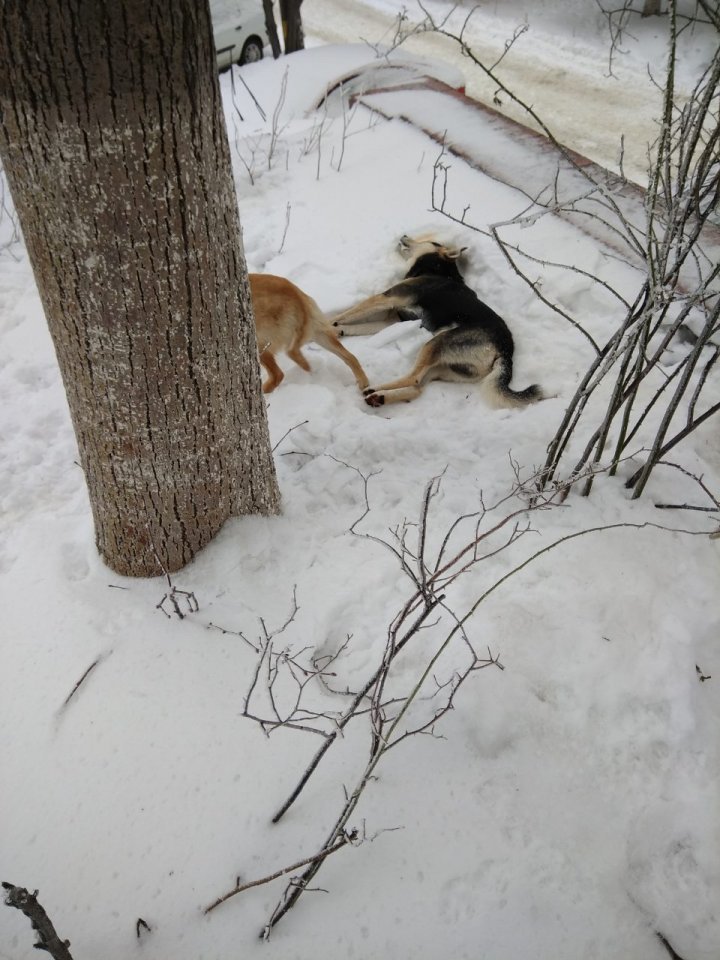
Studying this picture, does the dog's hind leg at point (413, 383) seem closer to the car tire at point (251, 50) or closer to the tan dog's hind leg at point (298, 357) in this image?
the tan dog's hind leg at point (298, 357)

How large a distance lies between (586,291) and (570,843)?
10.9 ft

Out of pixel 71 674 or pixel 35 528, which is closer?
pixel 71 674

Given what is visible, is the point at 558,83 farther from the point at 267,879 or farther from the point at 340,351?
the point at 267,879

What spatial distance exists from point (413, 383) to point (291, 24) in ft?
24.8

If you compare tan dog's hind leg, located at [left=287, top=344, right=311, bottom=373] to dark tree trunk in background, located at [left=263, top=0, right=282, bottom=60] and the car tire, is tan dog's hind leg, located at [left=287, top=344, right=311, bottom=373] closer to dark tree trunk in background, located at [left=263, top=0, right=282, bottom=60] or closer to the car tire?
dark tree trunk in background, located at [left=263, top=0, right=282, bottom=60]

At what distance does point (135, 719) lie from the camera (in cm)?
206

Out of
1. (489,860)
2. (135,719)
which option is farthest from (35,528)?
(489,860)

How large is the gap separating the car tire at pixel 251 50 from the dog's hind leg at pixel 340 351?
7899mm

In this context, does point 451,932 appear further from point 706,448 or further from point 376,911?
point 706,448

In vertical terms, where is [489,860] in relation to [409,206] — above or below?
below

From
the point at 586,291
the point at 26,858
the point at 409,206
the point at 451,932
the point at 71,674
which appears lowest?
the point at 451,932

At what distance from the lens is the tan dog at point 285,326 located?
3.31 m

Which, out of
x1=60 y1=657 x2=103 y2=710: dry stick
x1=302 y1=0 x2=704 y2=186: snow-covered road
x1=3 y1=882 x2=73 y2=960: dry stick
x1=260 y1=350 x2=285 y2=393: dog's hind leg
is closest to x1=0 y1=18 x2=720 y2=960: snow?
x1=60 y1=657 x2=103 y2=710: dry stick

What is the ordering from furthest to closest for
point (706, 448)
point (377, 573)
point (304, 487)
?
point (706, 448) < point (304, 487) < point (377, 573)
